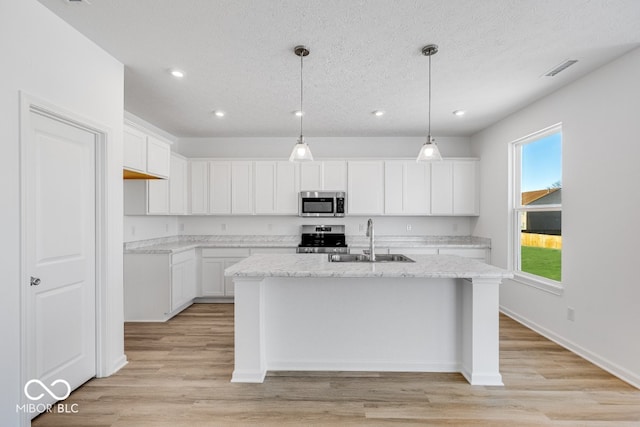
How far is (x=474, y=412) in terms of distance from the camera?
209cm

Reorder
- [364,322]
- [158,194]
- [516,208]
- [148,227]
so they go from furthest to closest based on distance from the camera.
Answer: [148,227] → [158,194] → [516,208] → [364,322]

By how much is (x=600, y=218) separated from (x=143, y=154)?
14.4 feet

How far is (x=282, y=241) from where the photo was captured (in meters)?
5.20

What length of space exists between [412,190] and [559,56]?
265 centimetres

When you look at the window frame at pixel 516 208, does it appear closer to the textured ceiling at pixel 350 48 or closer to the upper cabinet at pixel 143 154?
the textured ceiling at pixel 350 48

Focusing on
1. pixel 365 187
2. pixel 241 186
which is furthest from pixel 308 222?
pixel 241 186

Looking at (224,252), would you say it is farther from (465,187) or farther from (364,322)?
(465,187)

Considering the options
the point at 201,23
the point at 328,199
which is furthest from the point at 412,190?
the point at 201,23

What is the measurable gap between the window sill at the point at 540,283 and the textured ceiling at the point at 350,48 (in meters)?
2.03

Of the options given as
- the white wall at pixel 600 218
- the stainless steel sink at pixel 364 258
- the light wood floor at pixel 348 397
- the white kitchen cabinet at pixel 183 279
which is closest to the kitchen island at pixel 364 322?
the light wood floor at pixel 348 397

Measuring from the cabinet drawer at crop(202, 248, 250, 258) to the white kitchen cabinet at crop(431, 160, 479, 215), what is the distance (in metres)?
3.10

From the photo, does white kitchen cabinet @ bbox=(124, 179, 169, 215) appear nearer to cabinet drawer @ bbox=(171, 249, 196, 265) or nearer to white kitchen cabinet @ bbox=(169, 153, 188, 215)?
white kitchen cabinet @ bbox=(169, 153, 188, 215)

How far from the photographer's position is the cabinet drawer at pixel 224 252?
15.6ft

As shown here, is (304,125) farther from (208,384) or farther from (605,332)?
(605,332)
